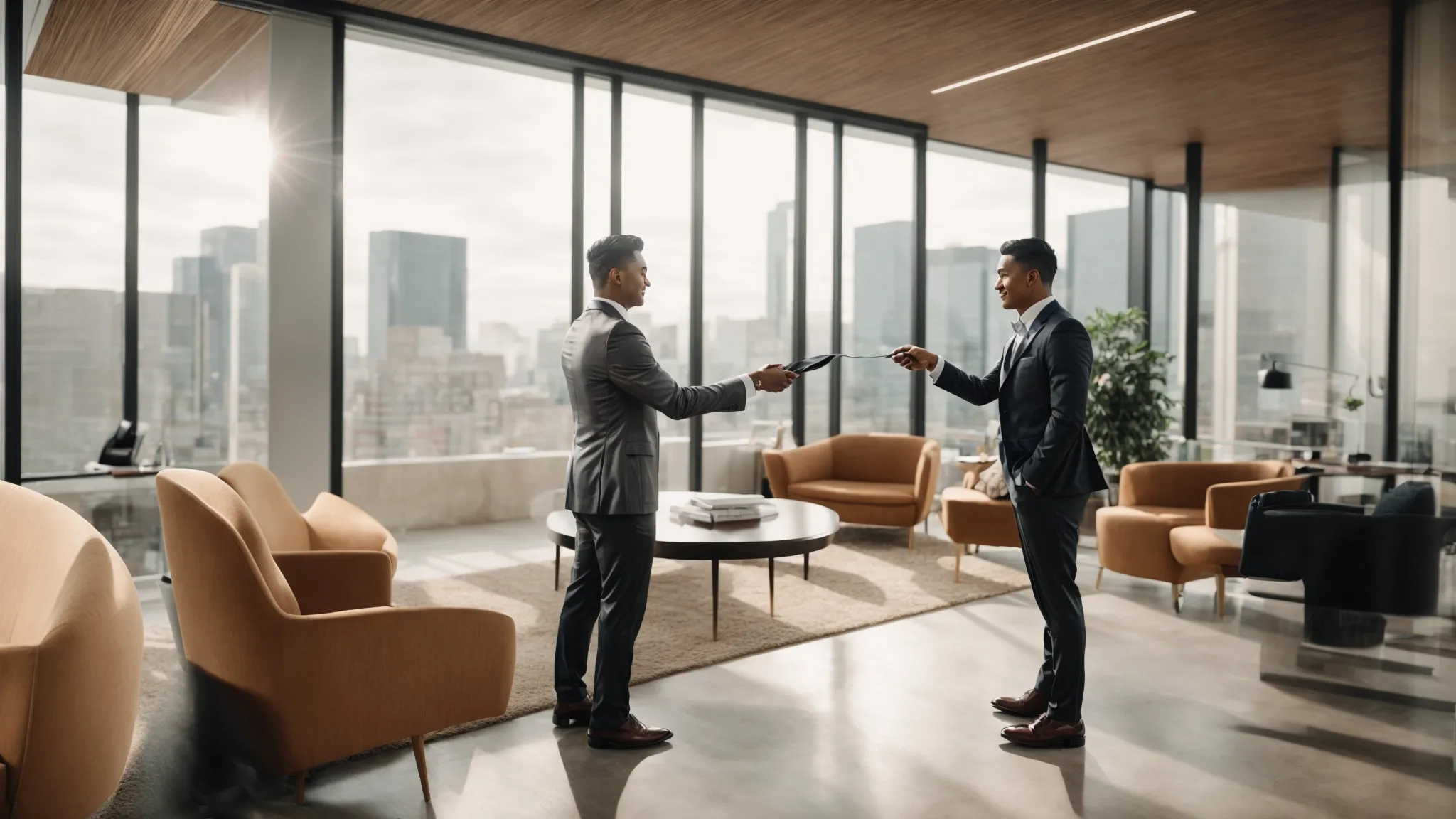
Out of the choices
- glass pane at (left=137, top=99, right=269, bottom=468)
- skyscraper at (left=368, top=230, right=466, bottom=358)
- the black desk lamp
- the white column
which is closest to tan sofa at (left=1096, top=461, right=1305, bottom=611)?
the black desk lamp

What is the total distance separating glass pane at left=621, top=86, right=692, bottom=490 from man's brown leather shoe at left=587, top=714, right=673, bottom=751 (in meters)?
3.61

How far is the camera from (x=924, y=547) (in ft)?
22.2

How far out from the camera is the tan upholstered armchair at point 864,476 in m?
6.63

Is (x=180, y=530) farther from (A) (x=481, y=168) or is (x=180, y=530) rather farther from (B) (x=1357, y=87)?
(B) (x=1357, y=87)

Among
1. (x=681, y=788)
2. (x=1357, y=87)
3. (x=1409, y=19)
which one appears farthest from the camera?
(x=1357, y=87)

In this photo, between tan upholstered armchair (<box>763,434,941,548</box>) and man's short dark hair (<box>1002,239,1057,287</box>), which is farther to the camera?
tan upholstered armchair (<box>763,434,941,548</box>)

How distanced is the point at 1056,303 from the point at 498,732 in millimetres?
2416

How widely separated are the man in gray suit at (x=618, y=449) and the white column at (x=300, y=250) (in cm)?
281

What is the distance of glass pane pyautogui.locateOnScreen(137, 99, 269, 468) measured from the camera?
5332 millimetres

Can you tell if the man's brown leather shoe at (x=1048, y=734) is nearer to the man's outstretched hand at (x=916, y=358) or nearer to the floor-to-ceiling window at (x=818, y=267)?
the man's outstretched hand at (x=916, y=358)

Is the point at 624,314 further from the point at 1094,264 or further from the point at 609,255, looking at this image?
the point at 1094,264

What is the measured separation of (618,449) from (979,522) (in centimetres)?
330

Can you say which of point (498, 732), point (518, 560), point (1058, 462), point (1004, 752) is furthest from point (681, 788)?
point (518, 560)

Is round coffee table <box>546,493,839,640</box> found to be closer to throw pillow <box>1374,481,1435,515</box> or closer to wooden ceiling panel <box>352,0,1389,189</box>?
throw pillow <box>1374,481,1435,515</box>
